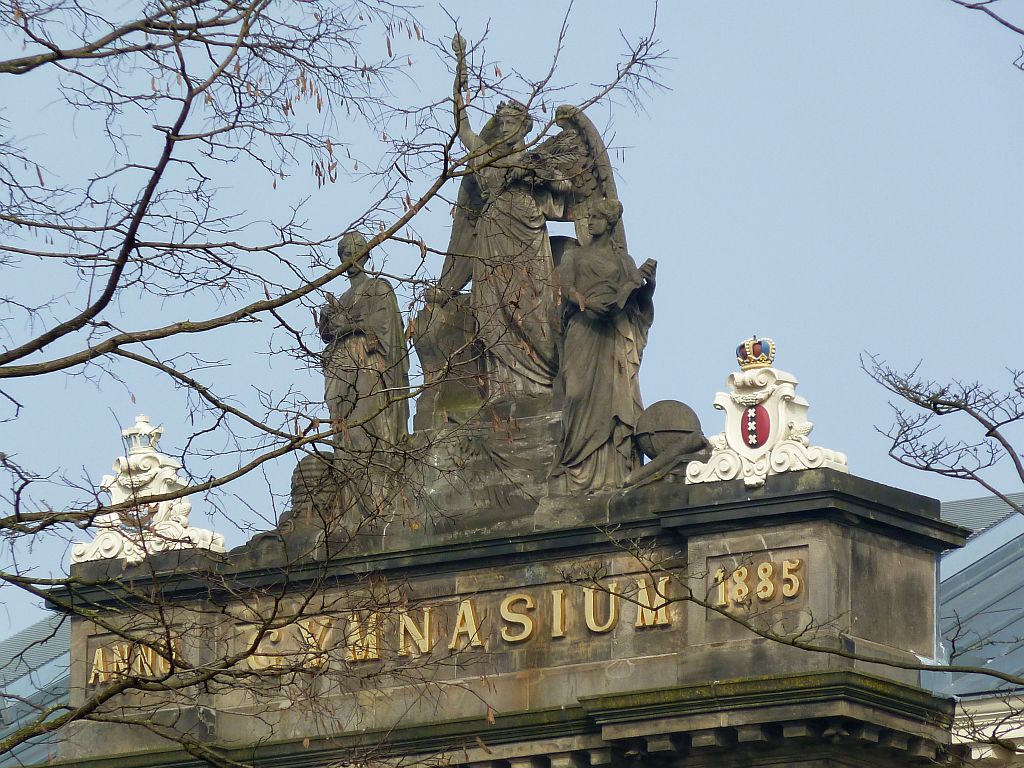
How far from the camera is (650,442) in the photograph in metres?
31.3

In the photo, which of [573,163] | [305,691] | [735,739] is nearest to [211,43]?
[305,691]

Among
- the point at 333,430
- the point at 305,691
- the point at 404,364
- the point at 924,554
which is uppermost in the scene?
the point at 404,364

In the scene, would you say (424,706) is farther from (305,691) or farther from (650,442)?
(305,691)

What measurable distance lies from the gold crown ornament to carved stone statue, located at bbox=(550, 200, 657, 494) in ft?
5.68

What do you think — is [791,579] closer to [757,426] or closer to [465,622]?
[757,426]

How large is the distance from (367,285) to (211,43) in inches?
523

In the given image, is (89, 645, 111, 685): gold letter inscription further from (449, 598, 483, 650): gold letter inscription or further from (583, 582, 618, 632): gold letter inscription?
(583, 582, 618, 632): gold letter inscription

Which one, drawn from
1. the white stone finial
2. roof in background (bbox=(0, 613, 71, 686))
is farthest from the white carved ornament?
roof in background (bbox=(0, 613, 71, 686))

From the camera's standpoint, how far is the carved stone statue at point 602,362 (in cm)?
3158

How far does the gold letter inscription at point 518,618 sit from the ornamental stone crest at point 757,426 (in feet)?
7.92

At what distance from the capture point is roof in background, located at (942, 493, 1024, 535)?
1650 inches

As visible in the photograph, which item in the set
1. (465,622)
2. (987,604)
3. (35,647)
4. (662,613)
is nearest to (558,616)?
(465,622)

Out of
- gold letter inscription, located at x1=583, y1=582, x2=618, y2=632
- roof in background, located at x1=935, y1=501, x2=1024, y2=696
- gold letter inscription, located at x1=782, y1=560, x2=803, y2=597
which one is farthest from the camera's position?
roof in background, located at x1=935, y1=501, x2=1024, y2=696

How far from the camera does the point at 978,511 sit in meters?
43.4
